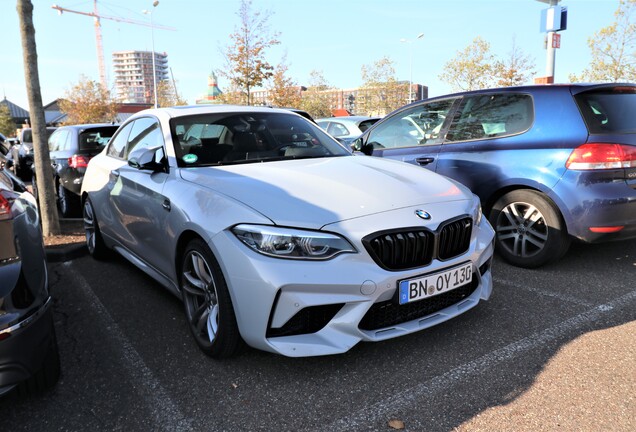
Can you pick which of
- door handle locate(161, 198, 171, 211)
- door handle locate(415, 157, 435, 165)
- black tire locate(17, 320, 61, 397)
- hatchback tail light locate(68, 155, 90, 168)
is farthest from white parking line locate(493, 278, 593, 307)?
hatchback tail light locate(68, 155, 90, 168)

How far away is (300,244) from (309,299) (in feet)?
0.91

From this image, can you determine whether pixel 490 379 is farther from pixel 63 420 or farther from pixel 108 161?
pixel 108 161

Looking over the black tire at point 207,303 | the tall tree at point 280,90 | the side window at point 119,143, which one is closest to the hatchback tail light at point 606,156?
the black tire at point 207,303

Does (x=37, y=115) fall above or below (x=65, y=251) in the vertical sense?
above

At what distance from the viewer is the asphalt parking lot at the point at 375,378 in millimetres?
2217

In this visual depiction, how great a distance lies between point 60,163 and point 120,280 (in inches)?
155

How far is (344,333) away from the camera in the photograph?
Result: 2424 mm

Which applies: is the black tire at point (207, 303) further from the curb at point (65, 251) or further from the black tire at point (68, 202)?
the black tire at point (68, 202)

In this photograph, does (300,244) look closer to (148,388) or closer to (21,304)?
(148,388)

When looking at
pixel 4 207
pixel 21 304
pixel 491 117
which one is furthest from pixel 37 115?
pixel 491 117

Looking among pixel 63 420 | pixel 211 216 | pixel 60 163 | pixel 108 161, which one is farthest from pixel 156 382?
pixel 60 163

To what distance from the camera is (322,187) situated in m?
2.82

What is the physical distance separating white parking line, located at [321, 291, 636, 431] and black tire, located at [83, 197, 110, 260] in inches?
141

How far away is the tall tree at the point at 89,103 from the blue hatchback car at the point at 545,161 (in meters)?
53.2
